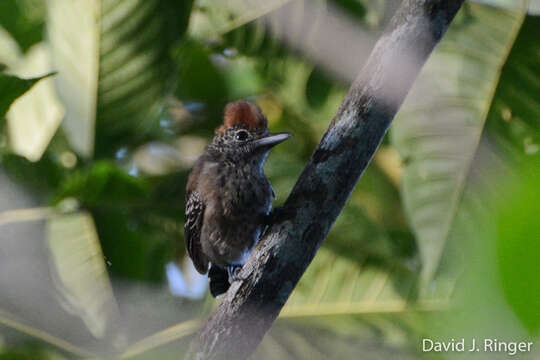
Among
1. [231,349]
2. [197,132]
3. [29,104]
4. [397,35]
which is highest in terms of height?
[397,35]

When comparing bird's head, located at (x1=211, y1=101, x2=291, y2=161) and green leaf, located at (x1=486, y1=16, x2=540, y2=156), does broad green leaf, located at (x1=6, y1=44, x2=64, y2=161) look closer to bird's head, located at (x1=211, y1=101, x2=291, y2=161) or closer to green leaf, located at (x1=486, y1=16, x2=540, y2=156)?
bird's head, located at (x1=211, y1=101, x2=291, y2=161)

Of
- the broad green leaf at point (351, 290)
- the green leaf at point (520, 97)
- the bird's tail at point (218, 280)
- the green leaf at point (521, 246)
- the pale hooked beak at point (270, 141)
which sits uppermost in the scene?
the green leaf at point (521, 246)

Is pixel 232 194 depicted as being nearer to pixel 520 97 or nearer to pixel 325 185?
pixel 325 185

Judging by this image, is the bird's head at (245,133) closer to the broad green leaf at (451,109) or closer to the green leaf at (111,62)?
the green leaf at (111,62)

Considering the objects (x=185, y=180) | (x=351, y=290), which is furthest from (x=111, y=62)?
(x=351, y=290)

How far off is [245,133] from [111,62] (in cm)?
83

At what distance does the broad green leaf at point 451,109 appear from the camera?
341cm

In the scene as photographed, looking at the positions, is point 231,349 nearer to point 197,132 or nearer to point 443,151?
point 443,151

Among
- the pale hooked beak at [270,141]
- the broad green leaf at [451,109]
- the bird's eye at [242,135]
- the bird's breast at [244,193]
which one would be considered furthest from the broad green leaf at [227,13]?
the broad green leaf at [451,109]

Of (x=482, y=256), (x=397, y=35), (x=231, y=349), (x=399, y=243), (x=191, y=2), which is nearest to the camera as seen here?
(x=482, y=256)

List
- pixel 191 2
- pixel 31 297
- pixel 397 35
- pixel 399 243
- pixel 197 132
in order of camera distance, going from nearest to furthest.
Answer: pixel 397 35, pixel 31 297, pixel 191 2, pixel 399 243, pixel 197 132

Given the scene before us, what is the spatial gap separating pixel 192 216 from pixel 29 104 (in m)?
1.46

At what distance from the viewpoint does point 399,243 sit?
412cm

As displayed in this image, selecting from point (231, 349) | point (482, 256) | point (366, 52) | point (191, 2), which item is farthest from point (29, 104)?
point (482, 256)
